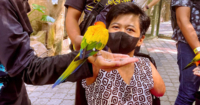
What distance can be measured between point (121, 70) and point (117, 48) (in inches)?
7.7

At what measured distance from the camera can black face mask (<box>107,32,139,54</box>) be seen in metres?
1.40

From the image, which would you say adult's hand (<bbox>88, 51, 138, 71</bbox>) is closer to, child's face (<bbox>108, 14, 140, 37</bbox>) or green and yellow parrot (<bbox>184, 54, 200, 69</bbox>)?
child's face (<bbox>108, 14, 140, 37</bbox>)

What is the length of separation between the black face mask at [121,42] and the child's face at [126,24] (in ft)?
0.12

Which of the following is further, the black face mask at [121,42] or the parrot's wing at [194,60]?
the parrot's wing at [194,60]

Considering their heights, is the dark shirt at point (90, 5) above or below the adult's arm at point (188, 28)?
above

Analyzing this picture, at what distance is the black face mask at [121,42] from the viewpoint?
1402mm

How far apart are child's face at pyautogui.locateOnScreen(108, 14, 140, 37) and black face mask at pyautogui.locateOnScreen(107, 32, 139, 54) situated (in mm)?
38

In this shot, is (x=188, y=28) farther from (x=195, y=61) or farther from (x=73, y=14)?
(x=73, y=14)

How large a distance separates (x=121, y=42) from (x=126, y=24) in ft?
0.52

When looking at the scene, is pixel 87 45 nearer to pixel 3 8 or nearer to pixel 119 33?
pixel 119 33

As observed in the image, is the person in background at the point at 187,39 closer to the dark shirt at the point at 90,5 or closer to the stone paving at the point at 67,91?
the dark shirt at the point at 90,5

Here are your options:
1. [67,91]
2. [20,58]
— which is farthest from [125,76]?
[67,91]

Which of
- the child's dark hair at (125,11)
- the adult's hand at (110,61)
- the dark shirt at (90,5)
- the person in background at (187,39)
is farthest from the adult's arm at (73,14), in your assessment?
the person in background at (187,39)

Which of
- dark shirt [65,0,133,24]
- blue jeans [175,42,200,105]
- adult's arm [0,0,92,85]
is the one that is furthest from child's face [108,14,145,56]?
blue jeans [175,42,200,105]
